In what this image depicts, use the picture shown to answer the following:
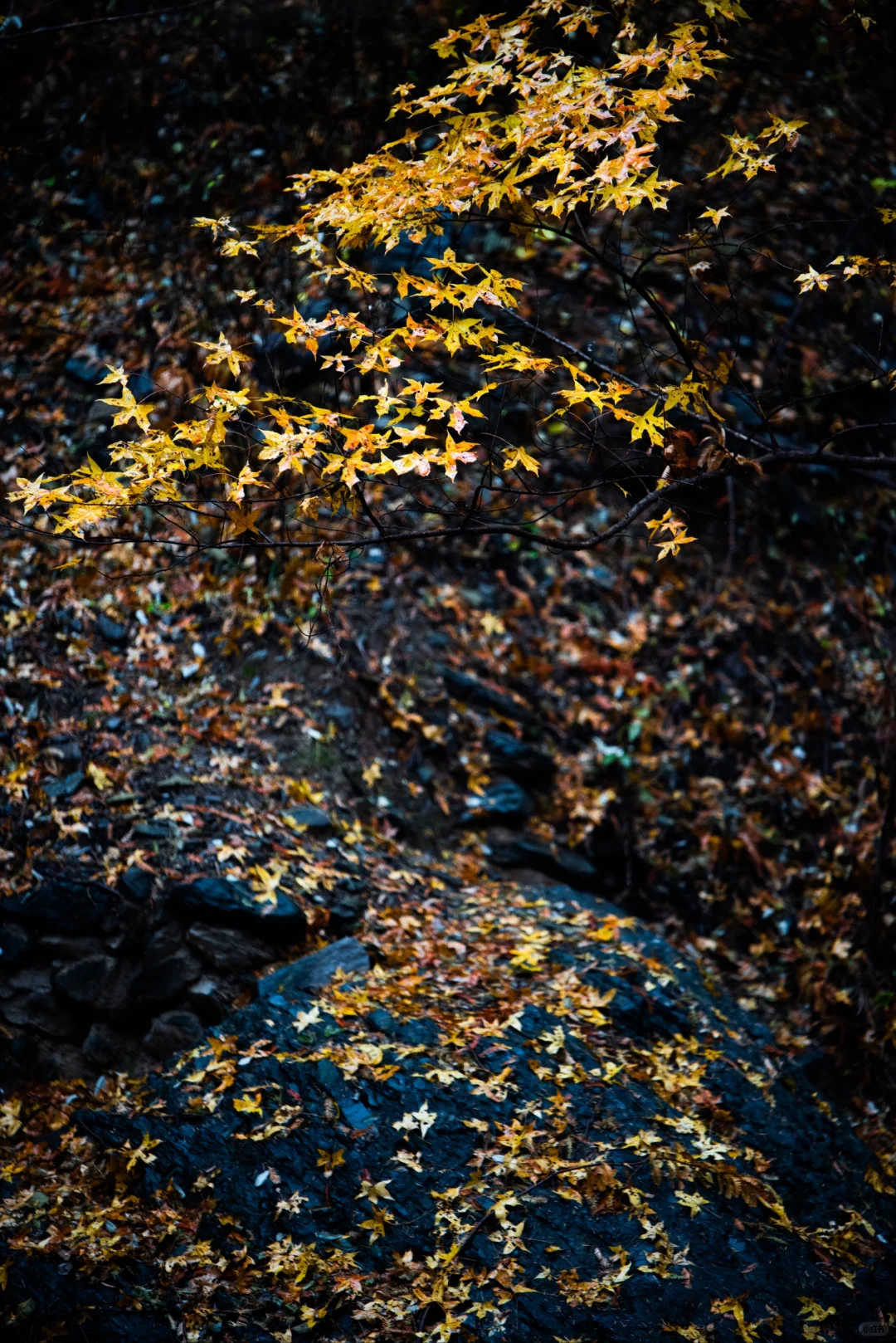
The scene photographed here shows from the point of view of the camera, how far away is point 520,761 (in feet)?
18.4

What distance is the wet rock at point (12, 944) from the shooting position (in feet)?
13.1

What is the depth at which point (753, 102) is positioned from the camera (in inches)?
286

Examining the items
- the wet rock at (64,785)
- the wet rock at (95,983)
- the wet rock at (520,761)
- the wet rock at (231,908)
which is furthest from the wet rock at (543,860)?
the wet rock at (64,785)

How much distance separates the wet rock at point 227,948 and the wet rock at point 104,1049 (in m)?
0.53

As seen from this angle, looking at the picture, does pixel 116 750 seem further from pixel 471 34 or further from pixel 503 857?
pixel 471 34

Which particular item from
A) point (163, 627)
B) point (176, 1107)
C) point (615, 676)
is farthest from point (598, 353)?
point (176, 1107)

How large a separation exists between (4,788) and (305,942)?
1.78m

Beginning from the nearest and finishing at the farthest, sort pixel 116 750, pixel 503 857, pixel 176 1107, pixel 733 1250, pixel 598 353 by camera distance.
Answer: pixel 733 1250 → pixel 176 1107 → pixel 116 750 → pixel 503 857 → pixel 598 353

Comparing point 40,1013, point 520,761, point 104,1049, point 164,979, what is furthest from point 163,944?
point 520,761

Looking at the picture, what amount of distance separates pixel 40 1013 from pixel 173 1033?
65 centimetres

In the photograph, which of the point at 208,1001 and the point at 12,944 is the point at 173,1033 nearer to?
the point at 208,1001

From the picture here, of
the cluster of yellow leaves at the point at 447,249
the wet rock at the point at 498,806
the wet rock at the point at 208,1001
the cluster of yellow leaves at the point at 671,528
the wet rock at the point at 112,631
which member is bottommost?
the wet rock at the point at 498,806

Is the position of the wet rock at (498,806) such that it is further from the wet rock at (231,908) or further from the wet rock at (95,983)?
the wet rock at (95,983)

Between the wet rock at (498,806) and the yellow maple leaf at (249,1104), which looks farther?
the wet rock at (498,806)
